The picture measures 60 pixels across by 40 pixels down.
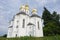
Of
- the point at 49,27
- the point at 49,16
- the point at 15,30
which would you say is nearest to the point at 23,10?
the point at 15,30

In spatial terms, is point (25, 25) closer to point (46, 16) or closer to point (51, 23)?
point (51, 23)

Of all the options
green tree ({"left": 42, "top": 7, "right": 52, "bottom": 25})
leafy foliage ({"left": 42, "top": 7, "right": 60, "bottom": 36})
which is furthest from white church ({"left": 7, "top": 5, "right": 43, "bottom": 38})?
green tree ({"left": 42, "top": 7, "right": 52, "bottom": 25})

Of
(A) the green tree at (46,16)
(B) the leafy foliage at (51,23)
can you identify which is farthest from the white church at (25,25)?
(A) the green tree at (46,16)

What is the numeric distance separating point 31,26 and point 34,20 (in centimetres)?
275

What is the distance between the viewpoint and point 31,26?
37.8 metres

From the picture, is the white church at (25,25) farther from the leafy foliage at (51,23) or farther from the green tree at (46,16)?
the green tree at (46,16)

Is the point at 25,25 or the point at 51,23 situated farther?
the point at 51,23

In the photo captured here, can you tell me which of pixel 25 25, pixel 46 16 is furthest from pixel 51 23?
pixel 25 25

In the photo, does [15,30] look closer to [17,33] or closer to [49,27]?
[17,33]

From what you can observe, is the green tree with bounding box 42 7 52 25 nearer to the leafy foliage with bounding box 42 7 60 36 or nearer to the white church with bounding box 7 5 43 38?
the leafy foliage with bounding box 42 7 60 36

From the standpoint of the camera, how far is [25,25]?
122ft

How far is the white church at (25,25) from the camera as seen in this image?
3591cm

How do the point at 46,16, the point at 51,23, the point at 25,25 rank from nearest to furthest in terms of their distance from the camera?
the point at 25,25 → the point at 51,23 → the point at 46,16

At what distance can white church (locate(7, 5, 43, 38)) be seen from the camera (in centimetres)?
3591
